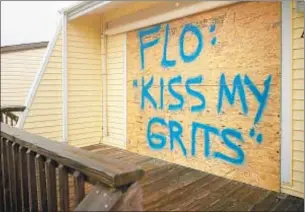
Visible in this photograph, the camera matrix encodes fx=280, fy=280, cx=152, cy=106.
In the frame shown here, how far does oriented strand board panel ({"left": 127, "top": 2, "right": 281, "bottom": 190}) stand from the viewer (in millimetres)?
3249

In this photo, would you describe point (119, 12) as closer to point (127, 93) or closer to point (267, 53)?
point (127, 93)

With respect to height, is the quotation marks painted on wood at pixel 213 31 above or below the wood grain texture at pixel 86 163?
above

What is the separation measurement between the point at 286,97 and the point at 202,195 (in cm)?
142

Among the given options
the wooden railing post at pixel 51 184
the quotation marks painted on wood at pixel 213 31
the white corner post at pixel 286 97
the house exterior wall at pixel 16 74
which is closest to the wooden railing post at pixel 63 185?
the wooden railing post at pixel 51 184

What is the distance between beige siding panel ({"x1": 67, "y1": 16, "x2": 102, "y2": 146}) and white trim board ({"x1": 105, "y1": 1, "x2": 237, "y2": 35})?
16.3 inches

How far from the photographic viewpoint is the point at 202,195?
124 inches

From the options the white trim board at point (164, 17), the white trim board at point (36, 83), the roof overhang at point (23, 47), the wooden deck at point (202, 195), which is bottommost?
the wooden deck at point (202, 195)


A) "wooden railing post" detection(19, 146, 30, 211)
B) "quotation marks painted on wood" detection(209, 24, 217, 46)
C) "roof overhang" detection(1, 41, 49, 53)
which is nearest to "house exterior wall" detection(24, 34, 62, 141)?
"quotation marks painted on wood" detection(209, 24, 217, 46)

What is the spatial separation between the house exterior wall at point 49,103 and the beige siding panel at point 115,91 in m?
0.96

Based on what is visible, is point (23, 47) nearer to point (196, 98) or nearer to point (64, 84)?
point (64, 84)

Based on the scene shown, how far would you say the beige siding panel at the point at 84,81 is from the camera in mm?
5316

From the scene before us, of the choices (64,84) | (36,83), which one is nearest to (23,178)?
(36,83)

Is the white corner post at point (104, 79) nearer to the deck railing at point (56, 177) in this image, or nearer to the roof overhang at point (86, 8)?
the roof overhang at point (86, 8)

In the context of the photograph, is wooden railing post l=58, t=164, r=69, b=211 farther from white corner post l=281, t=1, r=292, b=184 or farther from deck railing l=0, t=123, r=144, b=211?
white corner post l=281, t=1, r=292, b=184
